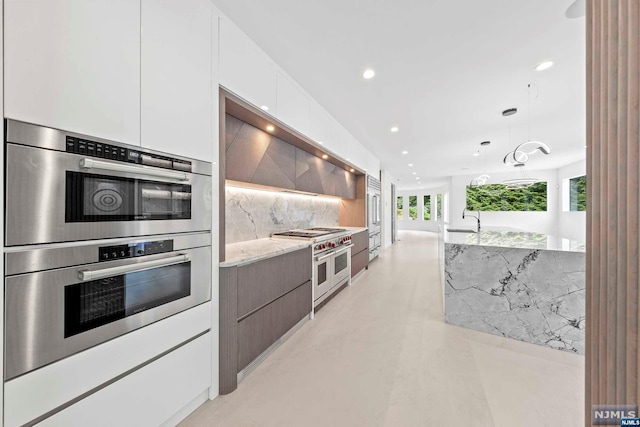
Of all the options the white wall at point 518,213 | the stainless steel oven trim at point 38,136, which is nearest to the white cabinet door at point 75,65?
the stainless steel oven trim at point 38,136

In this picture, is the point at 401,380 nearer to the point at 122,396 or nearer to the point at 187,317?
the point at 187,317

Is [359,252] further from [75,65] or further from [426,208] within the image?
[426,208]

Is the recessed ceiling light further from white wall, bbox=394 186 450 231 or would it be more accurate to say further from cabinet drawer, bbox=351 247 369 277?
white wall, bbox=394 186 450 231

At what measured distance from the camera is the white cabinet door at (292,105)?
2.47m

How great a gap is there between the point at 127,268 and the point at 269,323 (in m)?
1.27

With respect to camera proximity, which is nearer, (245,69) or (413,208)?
(245,69)

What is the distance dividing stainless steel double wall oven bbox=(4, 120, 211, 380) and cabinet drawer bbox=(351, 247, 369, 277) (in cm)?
324

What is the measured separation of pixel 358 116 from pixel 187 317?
11.5 ft

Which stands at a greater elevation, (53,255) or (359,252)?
(53,255)

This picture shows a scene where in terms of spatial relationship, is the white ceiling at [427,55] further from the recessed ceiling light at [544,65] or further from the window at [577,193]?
the window at [577,193]

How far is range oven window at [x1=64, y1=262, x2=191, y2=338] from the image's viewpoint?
1032 millimetres

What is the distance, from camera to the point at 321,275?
310 cm

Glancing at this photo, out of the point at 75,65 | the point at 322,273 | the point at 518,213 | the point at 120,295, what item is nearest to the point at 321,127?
the point at 322,273

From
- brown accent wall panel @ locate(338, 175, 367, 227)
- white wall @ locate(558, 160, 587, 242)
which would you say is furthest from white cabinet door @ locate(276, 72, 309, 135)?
white wall @ locate(558, 160, 587, 242)
